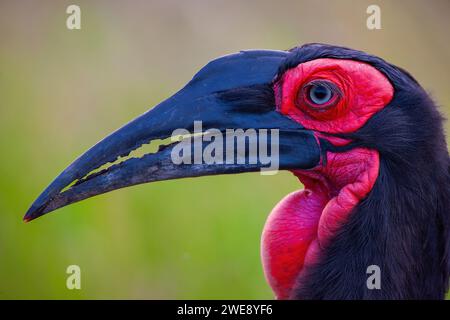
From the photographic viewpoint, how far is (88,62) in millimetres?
4637

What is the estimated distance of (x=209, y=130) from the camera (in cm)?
200

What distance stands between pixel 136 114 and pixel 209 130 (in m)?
2.32

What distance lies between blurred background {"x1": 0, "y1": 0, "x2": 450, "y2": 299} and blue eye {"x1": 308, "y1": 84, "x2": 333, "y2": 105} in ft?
4.45

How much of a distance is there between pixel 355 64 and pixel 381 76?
8 centimetres

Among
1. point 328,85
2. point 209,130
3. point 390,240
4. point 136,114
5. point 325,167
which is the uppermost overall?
point 136,114

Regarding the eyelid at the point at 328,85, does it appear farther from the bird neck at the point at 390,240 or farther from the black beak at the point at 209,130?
the bird neck at the point at 390,240

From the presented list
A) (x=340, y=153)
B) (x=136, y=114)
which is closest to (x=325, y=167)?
(x=340, y=153)

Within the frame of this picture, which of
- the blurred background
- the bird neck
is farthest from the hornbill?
the blurred background

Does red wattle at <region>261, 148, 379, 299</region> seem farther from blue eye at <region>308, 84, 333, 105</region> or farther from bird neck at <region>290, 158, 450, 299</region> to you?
blue eye at <region>308, 84, 333, 105</region>

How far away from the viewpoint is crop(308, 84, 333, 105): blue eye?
6.57 feet

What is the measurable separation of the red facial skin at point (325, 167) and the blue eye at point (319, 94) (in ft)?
0.04

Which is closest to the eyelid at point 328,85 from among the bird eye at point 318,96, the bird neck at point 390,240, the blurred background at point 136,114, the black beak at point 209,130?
the bird eye at point 318,96

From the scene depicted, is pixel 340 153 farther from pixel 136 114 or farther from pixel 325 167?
pixel 136 114
